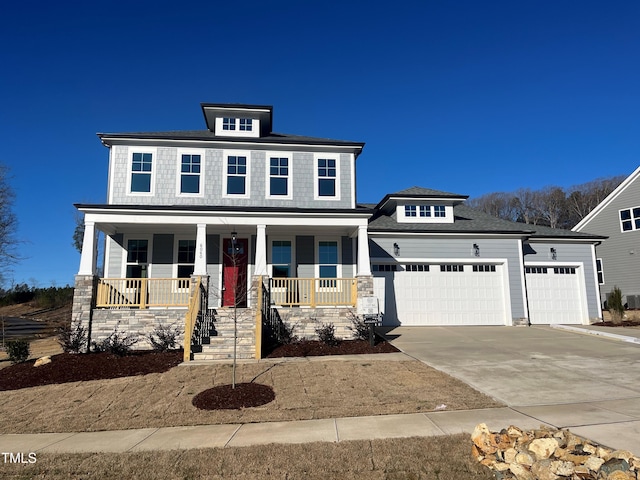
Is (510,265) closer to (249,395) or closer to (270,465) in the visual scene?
(249,395)

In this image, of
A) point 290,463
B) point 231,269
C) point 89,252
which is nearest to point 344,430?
point 290,463

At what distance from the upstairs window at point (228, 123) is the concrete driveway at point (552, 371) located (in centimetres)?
1006

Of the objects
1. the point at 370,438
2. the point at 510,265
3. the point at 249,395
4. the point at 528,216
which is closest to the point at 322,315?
the point at 249,395

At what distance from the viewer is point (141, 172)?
1404 centimetres

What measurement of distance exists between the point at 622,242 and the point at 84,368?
983 inches

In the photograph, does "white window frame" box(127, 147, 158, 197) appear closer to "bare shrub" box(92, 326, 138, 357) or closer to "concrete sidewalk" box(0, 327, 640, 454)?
"bare shrub" box(92, 326, 138, 357)

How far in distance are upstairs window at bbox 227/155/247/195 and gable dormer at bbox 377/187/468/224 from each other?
6.49m

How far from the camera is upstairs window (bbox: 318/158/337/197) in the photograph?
14.7m

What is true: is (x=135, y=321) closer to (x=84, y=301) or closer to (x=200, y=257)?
(x=84, y=301)

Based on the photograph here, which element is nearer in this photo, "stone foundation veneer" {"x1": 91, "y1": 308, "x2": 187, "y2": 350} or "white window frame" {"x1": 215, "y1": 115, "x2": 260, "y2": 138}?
"stone foundation veneer" {"x1": 91, "y1": 308, "x2": 187, "y2": 350}

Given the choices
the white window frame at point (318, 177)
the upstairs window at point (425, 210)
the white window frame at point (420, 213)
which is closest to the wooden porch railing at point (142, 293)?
the white window frame at point (318, 177)

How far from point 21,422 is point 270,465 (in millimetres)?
4699

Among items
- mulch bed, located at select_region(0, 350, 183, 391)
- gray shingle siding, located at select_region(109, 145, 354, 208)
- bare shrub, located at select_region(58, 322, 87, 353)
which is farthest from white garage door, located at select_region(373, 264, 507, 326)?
bare shrub, located at select_region(58, 322, 87, 353)

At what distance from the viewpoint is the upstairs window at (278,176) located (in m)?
14.5
